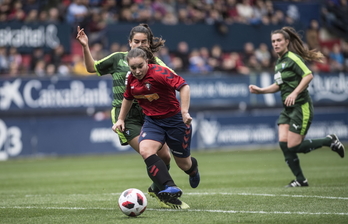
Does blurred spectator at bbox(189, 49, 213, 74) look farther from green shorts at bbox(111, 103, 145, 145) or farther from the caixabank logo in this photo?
green shorts at bbox(111, 103, 145, 145)

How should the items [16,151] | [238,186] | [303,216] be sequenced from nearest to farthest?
[303,216] → [238,186] → [16,151]

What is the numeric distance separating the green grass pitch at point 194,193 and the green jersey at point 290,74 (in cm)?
145

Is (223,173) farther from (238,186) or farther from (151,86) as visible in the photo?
(151,86)

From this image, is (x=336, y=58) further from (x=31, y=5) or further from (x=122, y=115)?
(x=122, y=115)

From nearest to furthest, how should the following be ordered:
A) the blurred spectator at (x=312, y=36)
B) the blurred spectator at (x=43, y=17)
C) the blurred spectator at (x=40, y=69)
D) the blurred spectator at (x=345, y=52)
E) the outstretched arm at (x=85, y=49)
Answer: the outstretched arm at (x=85, y=49) < the blurred spectator at (x=40, y=69) < the blurred spectator at (x=43, y=17) < the blurred spectator at (x=312, y=36) < the blurred spectator at (x=345, y=52)

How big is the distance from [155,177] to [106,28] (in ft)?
48.8

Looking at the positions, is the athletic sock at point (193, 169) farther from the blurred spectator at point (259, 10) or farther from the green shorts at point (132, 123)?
the blurred spectator at point (259, 10)

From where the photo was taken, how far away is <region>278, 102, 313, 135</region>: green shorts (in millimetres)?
9602

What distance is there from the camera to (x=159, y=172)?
22.3ft

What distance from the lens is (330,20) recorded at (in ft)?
89.1

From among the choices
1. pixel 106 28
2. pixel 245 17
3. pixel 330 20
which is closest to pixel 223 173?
pixel 106 28

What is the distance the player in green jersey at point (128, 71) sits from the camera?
297 inches

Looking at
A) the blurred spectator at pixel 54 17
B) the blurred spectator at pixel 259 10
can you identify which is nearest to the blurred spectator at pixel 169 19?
the blurred spectator at pixel 259 10

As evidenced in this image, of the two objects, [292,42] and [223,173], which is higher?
[292,42]
